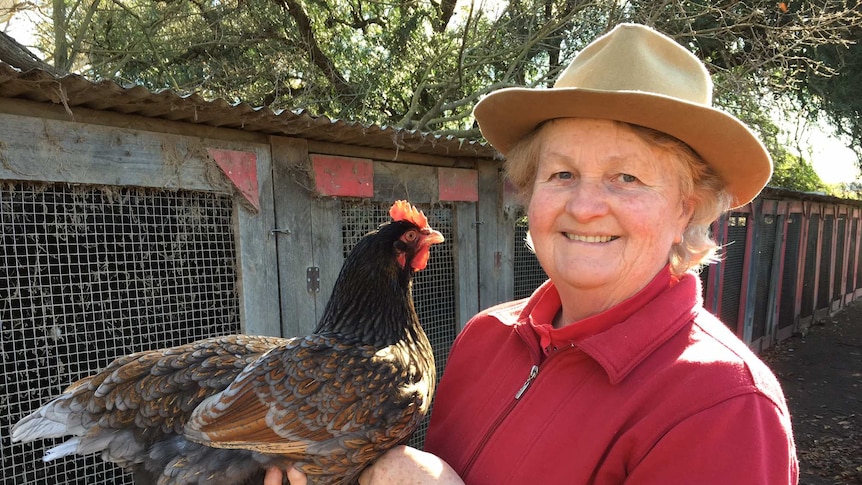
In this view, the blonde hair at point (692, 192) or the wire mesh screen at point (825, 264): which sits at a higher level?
the blonde hair at point (692, 192)

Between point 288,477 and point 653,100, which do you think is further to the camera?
point 288,477

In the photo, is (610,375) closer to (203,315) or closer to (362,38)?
(203,315)

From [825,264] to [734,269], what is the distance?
600 centimetres

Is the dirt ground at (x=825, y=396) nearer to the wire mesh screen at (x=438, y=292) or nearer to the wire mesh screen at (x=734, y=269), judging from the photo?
the wire mesh screen at (x=734, y=269)

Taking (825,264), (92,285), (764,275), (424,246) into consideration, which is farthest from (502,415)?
(825,264)

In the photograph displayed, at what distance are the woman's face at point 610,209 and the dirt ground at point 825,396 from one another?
5068mm

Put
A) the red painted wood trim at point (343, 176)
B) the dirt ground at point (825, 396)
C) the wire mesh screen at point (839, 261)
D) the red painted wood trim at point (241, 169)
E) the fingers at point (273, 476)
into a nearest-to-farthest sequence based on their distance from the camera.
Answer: the fingers at point (273, 476)
the red painted wood trim at point (241, 169)
the red painted wood trim at point (343, 176)
the dirt ground at point (825, 396)
the wire mesh screen at point (839, 261)

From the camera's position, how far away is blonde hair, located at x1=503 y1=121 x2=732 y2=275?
4.25 feet

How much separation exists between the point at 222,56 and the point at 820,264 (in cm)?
1346

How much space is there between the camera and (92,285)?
2.81 metres

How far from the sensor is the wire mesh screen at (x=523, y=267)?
5.18 m

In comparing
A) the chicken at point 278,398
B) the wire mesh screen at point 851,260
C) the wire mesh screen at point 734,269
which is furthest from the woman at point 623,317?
the wire mesh screen at point 851,260

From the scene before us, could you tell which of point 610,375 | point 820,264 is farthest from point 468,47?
point 820,264

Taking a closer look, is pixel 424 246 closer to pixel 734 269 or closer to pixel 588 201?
pixel 588 201
